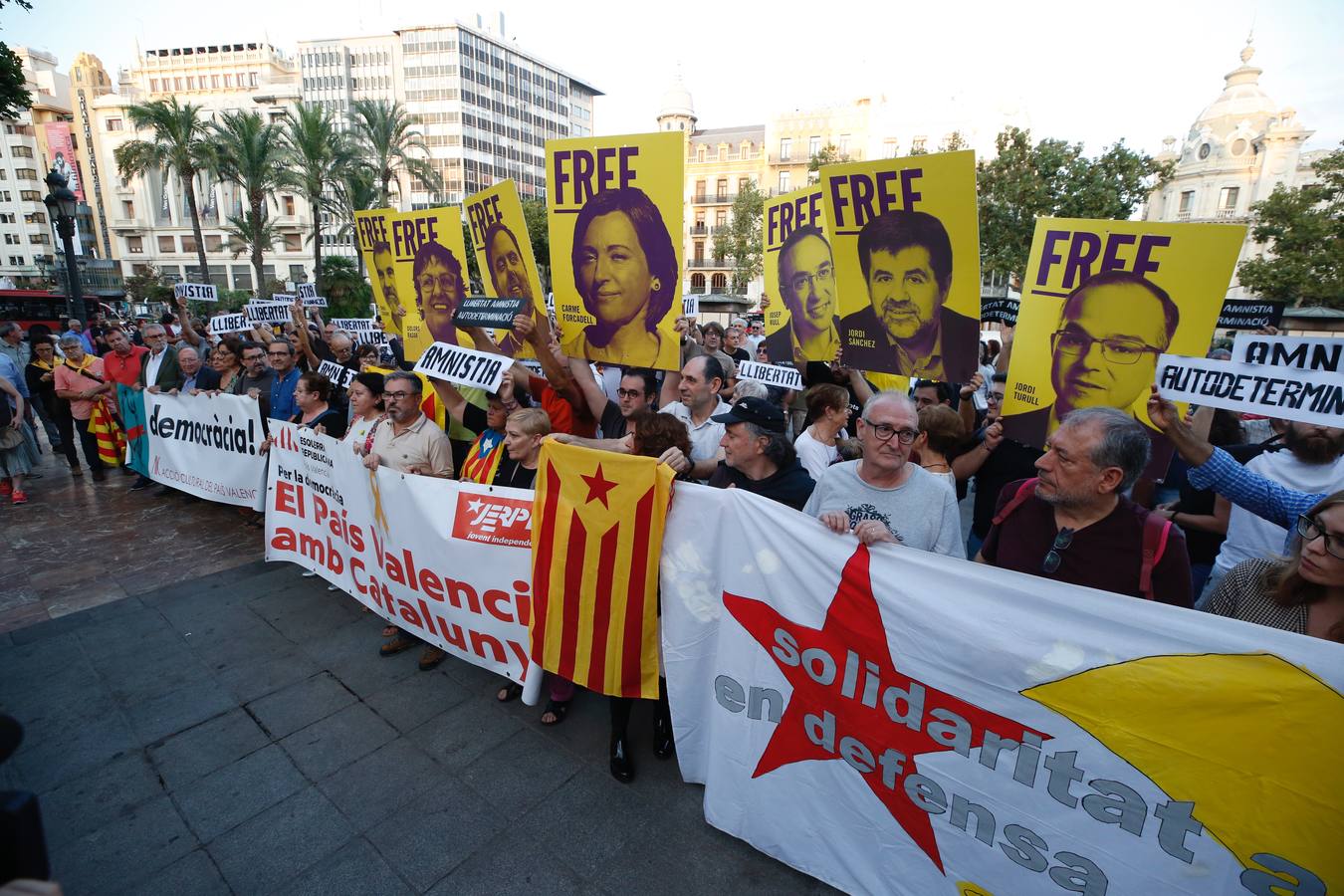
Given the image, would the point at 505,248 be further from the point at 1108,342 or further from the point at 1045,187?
the point at 1045,187

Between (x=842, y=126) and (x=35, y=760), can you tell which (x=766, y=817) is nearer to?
(x=35, y=760)

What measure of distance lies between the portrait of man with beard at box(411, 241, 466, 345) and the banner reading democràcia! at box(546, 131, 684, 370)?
123 centimetres

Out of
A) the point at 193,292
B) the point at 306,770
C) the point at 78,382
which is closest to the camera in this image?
the point at 306,770

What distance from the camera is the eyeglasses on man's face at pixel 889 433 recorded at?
8.11ft

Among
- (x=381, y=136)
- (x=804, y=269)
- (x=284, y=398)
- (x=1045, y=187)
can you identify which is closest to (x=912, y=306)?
(x=804, y=269)

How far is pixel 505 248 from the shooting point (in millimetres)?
4422

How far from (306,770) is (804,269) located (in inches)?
183

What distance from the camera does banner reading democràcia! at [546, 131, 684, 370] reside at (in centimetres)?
356

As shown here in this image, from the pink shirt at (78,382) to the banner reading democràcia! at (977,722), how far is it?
8.71 metres

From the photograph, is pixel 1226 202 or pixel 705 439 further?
pixel 1226 202

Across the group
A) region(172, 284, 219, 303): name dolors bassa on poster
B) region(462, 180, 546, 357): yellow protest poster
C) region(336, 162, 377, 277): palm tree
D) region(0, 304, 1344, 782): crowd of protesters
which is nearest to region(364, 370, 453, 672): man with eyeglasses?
region(0, 304, 1344, 782): crowd of protesters

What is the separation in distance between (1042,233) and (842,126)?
53.2m

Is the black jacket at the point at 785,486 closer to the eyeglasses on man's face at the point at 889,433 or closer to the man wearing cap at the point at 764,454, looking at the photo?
the man wearing cap at the point at 764,454

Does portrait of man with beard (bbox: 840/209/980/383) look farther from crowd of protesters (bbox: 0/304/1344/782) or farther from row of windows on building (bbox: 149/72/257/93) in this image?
row of windows on building (bbox: 149/72/257/93)
